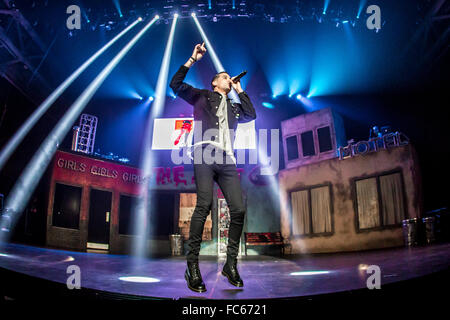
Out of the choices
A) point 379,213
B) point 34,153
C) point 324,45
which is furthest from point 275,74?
point 34,153

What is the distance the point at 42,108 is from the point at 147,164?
4645 mm

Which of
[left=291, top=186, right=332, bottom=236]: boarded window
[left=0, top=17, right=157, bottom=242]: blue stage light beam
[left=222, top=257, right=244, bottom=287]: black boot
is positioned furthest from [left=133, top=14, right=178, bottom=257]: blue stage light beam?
[left=222, top=257, right=244, bottom=287]: black boot

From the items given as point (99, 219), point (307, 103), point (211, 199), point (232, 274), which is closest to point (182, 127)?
point (99, 219)

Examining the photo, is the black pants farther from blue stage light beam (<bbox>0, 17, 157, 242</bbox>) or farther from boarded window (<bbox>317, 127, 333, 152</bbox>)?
boarded window (<bbox>317, 127, 333, 152</bbox>)

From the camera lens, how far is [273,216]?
12.5 meters

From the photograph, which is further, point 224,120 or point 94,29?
point 94,29

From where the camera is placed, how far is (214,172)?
110 inches

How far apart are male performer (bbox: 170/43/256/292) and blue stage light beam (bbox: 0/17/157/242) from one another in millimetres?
7628

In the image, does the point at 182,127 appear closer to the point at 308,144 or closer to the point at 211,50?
the point at 211,50

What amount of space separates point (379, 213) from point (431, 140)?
2.81 meters

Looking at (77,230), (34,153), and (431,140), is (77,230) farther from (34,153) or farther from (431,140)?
(431,140)

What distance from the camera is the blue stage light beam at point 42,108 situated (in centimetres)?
901

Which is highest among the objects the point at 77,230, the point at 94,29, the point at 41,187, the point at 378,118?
the point at 94,29

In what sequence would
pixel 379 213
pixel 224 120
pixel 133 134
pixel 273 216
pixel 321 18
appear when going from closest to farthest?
1. pixel 224 120
2. pixel 321 18
3. pixel 379 213
4. pixel 273 216
5. pixel 133 134
